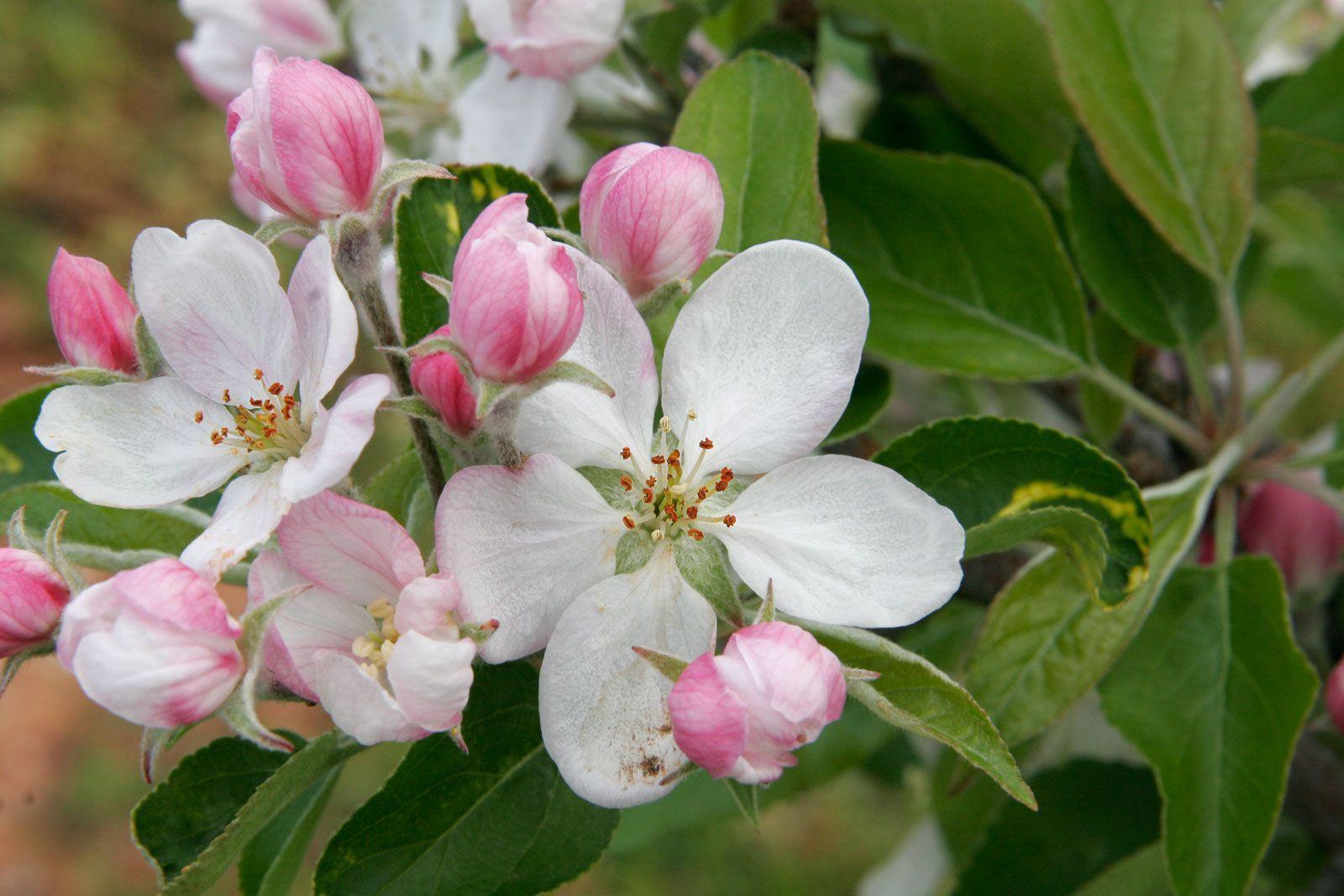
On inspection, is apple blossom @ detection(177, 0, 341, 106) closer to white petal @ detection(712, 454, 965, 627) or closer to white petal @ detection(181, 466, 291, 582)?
white petal @ detection(181, 466, 291, 582)

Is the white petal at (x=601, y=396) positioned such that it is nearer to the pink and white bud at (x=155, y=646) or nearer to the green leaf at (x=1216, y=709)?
the pink and white bud at (x=155, y=646)

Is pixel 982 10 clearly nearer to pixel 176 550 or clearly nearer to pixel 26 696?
pixel 176 550

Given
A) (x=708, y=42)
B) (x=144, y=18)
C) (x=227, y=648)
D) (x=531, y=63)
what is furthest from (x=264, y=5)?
(x=144, y=18)

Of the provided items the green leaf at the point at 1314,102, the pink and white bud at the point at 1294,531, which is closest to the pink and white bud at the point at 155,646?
the pink and white bud at the point at 1294,531

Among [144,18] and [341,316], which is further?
[144,18]

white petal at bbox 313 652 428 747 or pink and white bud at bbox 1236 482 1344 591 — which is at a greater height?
white petal at bbox 313 652 428 747

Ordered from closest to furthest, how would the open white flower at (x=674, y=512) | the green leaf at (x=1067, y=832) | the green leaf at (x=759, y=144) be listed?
the open white flower at (x=674, y=512), the green leaf at (x=759, y=144), the green leaf at (x=1067, y=832)

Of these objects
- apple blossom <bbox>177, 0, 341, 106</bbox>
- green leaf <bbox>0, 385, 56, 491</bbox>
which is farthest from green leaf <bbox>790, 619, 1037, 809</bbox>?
apple blossom <bbox>177, 0, 341, 106</bbox>
